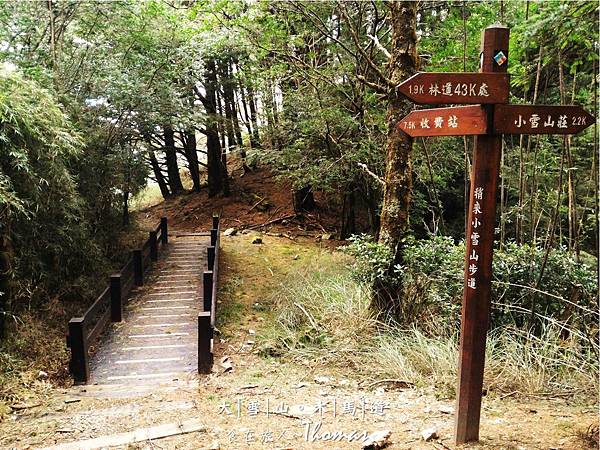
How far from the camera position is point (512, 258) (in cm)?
544

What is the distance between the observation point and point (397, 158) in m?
5.80

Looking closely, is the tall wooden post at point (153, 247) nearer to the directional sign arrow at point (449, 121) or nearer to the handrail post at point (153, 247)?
the handrail post at point (153, 247)

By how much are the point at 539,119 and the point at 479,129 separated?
0.41 metres

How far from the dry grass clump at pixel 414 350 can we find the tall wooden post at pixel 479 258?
1211 millimetres

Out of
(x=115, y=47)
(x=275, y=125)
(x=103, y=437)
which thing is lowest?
(x=103, y=437)

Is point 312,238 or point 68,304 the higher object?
point 312,238

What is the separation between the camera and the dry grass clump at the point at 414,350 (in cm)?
432

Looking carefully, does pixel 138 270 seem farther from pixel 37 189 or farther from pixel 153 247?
pixel 37 189

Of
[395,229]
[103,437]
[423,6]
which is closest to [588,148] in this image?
[423,6]

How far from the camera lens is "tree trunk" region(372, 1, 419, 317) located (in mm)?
5684

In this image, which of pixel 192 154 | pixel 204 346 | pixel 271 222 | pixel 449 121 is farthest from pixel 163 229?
pixel 449 121

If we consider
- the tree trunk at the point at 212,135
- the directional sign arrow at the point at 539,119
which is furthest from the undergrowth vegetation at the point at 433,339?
the tree trunk at the point at 212,135

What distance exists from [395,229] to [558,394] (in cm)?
261

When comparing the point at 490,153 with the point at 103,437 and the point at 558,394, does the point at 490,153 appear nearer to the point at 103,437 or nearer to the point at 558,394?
the point at 558,394
